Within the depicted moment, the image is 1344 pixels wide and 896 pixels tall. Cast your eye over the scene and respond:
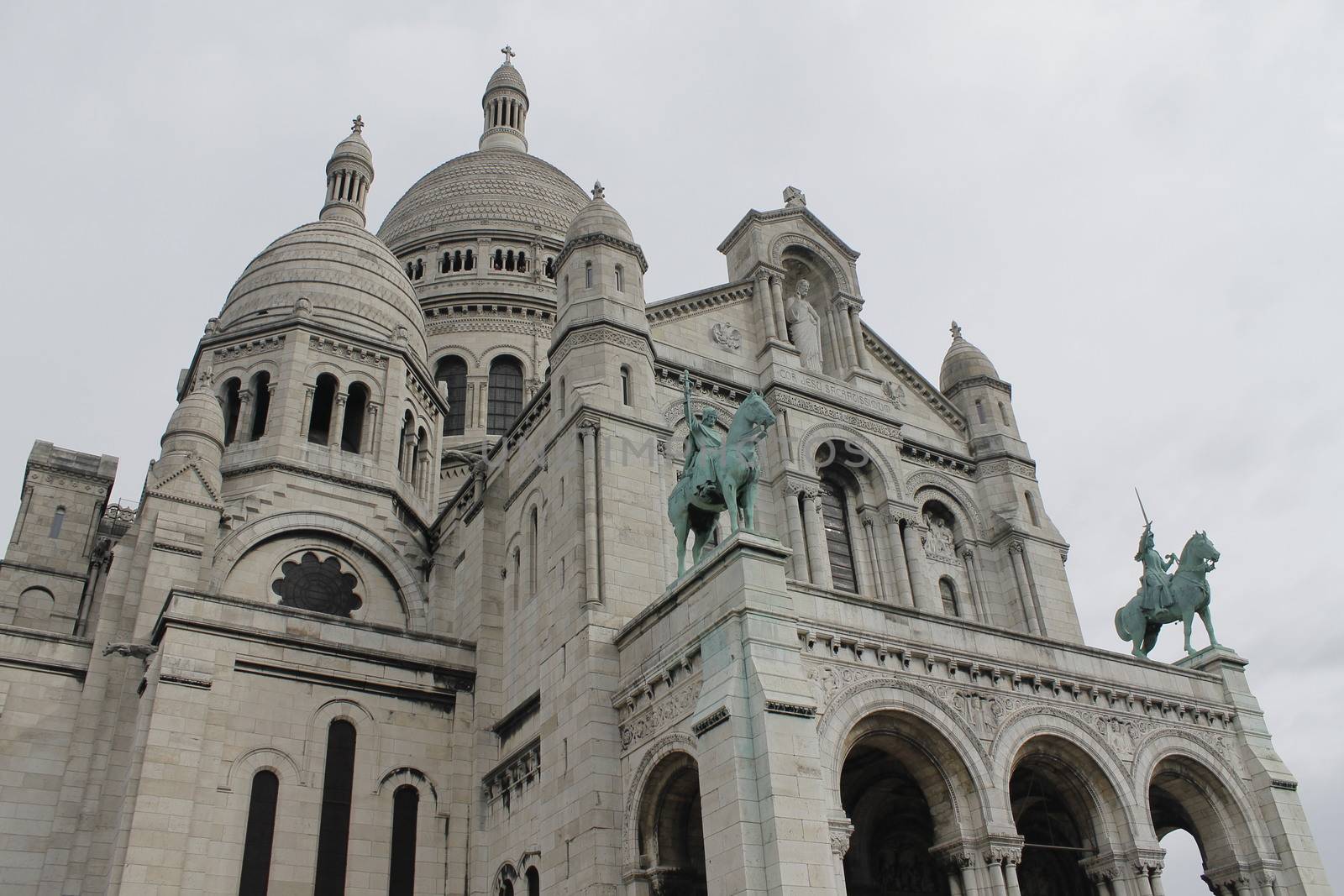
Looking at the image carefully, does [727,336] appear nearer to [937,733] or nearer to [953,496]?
[953,496]

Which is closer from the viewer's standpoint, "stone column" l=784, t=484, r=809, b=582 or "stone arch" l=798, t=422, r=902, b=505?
"stone column" l=784, t=484, r=809, b=582

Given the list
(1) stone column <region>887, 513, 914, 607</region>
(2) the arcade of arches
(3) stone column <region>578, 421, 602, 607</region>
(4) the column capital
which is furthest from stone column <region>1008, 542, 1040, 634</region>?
(4) the column capital

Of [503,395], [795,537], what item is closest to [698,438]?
[795,537]

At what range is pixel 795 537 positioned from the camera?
26.6 meters

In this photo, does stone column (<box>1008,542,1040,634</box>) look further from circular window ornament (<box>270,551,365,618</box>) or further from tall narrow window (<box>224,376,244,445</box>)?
tall narrow window (<box>224,376,244,445</box>)

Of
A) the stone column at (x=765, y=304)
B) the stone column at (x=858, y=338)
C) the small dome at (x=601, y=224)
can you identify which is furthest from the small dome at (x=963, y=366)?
the small dome at (x=601, y=224)

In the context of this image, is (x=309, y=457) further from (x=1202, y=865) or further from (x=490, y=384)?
(x=1202, y=865)

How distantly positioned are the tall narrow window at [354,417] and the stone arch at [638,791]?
1813 cm

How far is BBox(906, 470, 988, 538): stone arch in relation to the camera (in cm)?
3120

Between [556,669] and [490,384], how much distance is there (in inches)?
1088

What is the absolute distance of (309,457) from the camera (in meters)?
33.0

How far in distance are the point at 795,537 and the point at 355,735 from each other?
36.0 ft

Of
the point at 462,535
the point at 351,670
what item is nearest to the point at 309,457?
the point at 462,535

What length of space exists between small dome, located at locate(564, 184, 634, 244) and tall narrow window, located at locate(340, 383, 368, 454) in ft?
32.7
